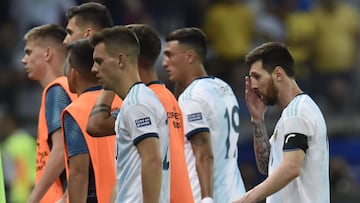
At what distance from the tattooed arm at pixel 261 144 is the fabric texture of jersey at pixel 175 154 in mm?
552

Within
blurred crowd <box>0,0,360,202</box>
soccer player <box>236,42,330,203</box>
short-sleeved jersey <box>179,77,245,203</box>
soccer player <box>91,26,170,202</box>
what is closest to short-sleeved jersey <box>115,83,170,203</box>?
soccer player <box>91,26,170,202</box>

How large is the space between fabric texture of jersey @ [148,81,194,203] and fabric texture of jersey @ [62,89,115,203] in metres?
0.43

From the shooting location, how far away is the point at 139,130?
7.73 meters

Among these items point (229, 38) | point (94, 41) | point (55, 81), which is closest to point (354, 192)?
point (229, 38)

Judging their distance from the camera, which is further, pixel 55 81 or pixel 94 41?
pixel 55 81

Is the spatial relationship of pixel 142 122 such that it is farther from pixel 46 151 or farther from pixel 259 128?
pixel 46 151

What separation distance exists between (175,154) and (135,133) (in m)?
0.98

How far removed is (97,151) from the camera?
8.80 metres

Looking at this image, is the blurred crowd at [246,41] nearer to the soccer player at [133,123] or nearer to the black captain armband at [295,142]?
the black captain armband at [295,142]

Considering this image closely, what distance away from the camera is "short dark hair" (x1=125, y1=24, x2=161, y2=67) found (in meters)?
8.66

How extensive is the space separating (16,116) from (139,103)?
31.5 ft

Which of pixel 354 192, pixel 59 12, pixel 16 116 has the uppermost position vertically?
pixel 59 12

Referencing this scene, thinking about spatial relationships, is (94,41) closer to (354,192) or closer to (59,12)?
(354,192)

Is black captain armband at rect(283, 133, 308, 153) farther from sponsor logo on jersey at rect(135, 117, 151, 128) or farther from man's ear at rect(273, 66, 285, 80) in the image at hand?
sponsor logo on jersey at rect(135, 117, 151, 128)
